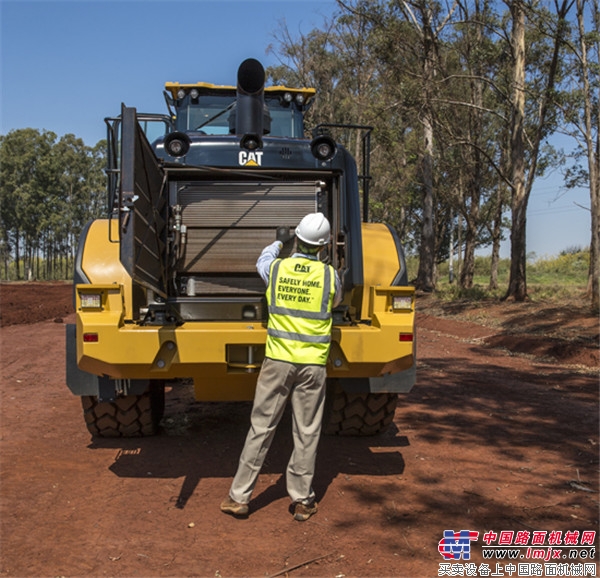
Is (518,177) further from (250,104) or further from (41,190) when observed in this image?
(41,190)

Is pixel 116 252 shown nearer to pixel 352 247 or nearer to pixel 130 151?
pixel 130 151

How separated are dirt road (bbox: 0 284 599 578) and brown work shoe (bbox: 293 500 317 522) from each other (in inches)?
2.1

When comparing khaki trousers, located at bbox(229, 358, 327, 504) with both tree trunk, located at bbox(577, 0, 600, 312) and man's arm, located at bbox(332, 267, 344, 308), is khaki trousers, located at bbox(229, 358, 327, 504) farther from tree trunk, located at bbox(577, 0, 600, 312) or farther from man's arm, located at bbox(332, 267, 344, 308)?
tree trunk, located at bbox(577, 0, 600, 312)

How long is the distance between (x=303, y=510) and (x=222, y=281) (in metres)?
1.99

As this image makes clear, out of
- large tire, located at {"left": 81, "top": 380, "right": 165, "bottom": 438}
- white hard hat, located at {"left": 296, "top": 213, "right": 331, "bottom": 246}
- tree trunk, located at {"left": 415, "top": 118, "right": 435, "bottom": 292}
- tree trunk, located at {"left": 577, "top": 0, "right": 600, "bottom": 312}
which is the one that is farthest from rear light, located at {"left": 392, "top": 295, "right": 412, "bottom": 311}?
tree trunk, located at {"left": 415, "top": 118, "right": 435, "bottom": 292}

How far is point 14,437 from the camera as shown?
20.0ft

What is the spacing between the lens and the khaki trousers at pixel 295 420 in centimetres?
442

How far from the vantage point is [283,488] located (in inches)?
195

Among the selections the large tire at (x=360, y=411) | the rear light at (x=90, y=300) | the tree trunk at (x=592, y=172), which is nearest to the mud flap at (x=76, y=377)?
the rear light at (x=90, y=300)

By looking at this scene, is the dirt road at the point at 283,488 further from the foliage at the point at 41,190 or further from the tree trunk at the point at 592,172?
the foliage at the point at 41,190

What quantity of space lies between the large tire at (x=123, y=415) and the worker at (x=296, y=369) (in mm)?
1603

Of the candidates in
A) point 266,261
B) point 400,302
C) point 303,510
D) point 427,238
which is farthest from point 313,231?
point 427,238

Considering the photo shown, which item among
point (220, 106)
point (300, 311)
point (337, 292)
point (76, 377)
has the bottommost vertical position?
point (76, 377)

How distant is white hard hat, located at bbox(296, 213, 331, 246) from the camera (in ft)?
15.1
